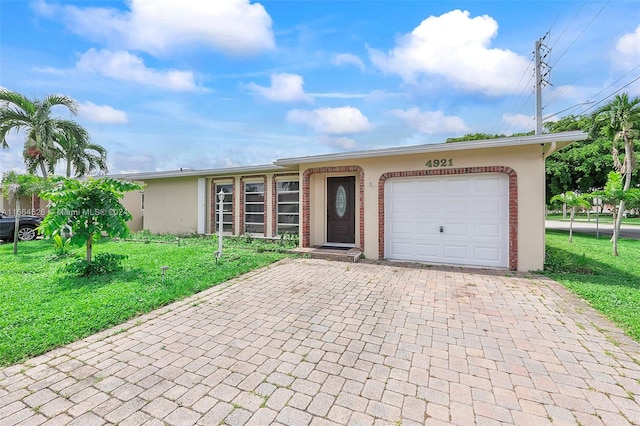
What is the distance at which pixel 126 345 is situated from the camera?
3150 millimetres

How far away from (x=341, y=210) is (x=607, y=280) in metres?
6.27

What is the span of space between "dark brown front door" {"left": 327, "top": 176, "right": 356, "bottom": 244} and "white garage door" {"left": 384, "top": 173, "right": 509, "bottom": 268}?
1468 mm

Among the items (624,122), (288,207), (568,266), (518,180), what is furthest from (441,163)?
(624,122)

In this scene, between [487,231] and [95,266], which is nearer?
[95,266]


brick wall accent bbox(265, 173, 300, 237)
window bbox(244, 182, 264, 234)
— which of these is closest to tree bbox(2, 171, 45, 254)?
window bbox(244, 182, 264, 234)

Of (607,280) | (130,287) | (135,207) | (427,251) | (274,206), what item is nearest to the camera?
(130,287)

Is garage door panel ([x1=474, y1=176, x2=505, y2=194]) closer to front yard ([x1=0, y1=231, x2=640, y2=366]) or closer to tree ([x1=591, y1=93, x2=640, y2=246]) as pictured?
front yard ([x1=0, y1=231, x2=640, y2=366])

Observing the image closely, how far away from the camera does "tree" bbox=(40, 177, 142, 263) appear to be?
5.26m

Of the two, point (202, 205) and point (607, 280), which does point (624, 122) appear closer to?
point (607, 280)

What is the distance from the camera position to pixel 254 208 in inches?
434

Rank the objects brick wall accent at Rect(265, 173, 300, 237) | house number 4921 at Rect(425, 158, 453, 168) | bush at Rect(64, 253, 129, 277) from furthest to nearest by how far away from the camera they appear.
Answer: brick wall accent at Rect(265, 173, 300, 237)
house number 4921 at Rect(425, 158, 453, 168)
bush at Rect(64, 253, 129, 277)

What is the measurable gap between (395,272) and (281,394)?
4555 millimetres

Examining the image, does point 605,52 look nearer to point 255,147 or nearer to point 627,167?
point 627,167

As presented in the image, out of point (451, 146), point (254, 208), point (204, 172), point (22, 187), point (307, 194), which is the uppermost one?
point (204, 172)
